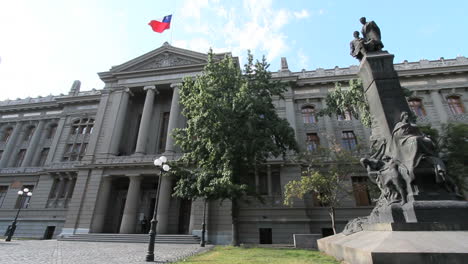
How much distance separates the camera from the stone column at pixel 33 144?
3121cm

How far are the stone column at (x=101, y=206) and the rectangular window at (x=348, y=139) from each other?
81.3 ft

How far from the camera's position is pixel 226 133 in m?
15.1

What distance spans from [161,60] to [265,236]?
23833 mm

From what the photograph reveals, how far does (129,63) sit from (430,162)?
105 feet

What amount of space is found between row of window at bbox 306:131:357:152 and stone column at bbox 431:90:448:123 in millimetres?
8907

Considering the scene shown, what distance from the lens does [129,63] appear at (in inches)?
1181

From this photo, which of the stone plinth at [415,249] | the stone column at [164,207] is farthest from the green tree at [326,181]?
the stone column at [164,207]

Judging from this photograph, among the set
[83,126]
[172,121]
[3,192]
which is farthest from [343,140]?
[3,192]

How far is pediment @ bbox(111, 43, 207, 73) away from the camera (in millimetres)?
28703

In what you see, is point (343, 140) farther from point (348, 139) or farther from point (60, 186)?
point (60, 186)

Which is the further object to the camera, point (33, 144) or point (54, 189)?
point (33, 144)

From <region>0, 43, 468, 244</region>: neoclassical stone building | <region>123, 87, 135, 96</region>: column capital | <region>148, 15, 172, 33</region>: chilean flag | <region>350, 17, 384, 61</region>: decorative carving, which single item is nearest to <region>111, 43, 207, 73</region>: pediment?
<region>0, 43, 468, 244</region>: neoclassical stone building

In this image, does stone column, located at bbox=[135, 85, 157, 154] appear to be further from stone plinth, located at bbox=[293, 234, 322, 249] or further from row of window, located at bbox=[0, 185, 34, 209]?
stone plinth, located at bbox=[293, 234, 322, 249]

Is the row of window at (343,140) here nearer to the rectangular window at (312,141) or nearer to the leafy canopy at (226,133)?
the rectangular window at (312,141)
